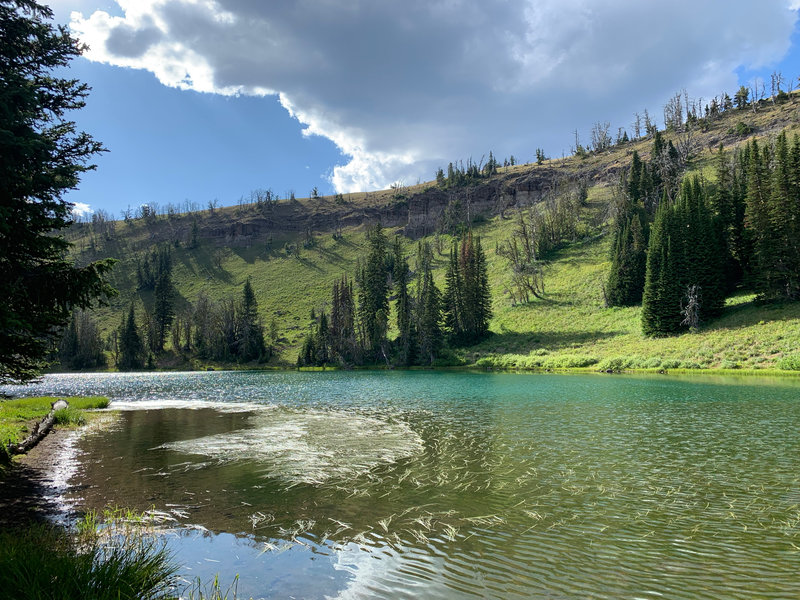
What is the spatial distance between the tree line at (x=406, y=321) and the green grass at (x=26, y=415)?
5951cm

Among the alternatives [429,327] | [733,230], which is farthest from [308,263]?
[733,230]

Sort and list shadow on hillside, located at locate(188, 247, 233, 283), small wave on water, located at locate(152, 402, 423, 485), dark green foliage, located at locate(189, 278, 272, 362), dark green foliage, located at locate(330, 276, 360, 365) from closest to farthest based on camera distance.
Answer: small wave on water, located at locate(152, 402, 423, 485), dark green foliage, located at locate(330, 276, 360, 365), dark green foliage, located at locate(189, 278, 272, 362), shadow on hillside, located at locate(188, 247, 233, 283)

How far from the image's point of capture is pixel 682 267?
65.1m

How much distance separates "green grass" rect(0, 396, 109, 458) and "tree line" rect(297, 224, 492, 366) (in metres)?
59.5

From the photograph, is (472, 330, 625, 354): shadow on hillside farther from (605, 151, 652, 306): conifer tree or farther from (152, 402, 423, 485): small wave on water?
(152, 402, 423, 485): small wave on water

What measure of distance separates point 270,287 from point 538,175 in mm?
119027

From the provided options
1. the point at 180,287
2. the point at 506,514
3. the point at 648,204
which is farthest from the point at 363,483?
the point at 180,287

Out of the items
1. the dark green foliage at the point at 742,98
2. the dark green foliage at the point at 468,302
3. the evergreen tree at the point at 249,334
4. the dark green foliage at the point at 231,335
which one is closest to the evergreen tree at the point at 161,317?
the dark green foliage at the point at 231,335

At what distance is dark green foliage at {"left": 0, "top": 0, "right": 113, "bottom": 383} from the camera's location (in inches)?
449

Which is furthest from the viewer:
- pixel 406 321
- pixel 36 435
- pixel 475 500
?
pixel 406 321

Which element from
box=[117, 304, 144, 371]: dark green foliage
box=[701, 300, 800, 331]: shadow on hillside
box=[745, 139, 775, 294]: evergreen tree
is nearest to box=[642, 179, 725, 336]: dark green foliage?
box=[701, 300, 800, 331]: shadow on hillside

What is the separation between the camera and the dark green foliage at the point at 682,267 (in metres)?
62.0

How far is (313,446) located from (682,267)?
66.5m

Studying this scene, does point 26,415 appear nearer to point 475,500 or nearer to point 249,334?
point 475,500
